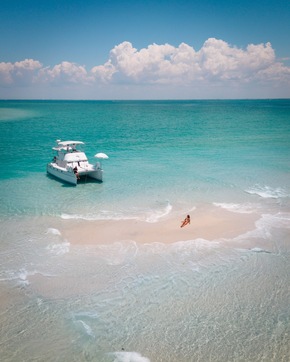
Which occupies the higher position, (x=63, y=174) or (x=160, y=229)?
(x=63, y=174)

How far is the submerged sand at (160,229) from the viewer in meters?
20.0

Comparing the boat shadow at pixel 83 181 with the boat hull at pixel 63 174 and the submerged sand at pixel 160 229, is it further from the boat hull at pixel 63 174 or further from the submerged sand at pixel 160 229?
the submerged sand at pixel 160 229

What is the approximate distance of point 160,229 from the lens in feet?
69.6

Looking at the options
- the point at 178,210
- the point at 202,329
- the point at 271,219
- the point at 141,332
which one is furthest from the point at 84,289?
the point at 271,219

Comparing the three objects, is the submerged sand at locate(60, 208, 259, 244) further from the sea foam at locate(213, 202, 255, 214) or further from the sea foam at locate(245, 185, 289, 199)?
the sea foam at locate(245, 185, 289, 199)

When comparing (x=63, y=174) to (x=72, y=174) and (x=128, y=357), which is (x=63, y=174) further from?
(x=128, y=357)

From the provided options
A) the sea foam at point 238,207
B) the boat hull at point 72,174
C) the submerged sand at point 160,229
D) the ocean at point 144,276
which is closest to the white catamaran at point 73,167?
the boat hull at point 72,174

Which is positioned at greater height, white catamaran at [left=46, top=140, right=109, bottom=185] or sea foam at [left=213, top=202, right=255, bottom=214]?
white catamaran at [left=46, top=140, right=109, bottom=185]

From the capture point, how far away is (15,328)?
1254cm

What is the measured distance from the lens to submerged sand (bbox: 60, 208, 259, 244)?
20.0 m

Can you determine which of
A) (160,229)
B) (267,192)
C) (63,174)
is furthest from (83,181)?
(267,192)

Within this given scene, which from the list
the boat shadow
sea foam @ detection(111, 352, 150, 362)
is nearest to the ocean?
sea foam @ detection(111, 352, 150, 362)

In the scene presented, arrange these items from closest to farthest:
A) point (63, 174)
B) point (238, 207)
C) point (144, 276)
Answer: point (144, 276) → point (238, 207) → point (63, 174)

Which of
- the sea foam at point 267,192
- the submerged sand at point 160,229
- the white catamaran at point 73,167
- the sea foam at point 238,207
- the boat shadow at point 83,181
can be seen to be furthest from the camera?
the boat shadow at point 83,181
